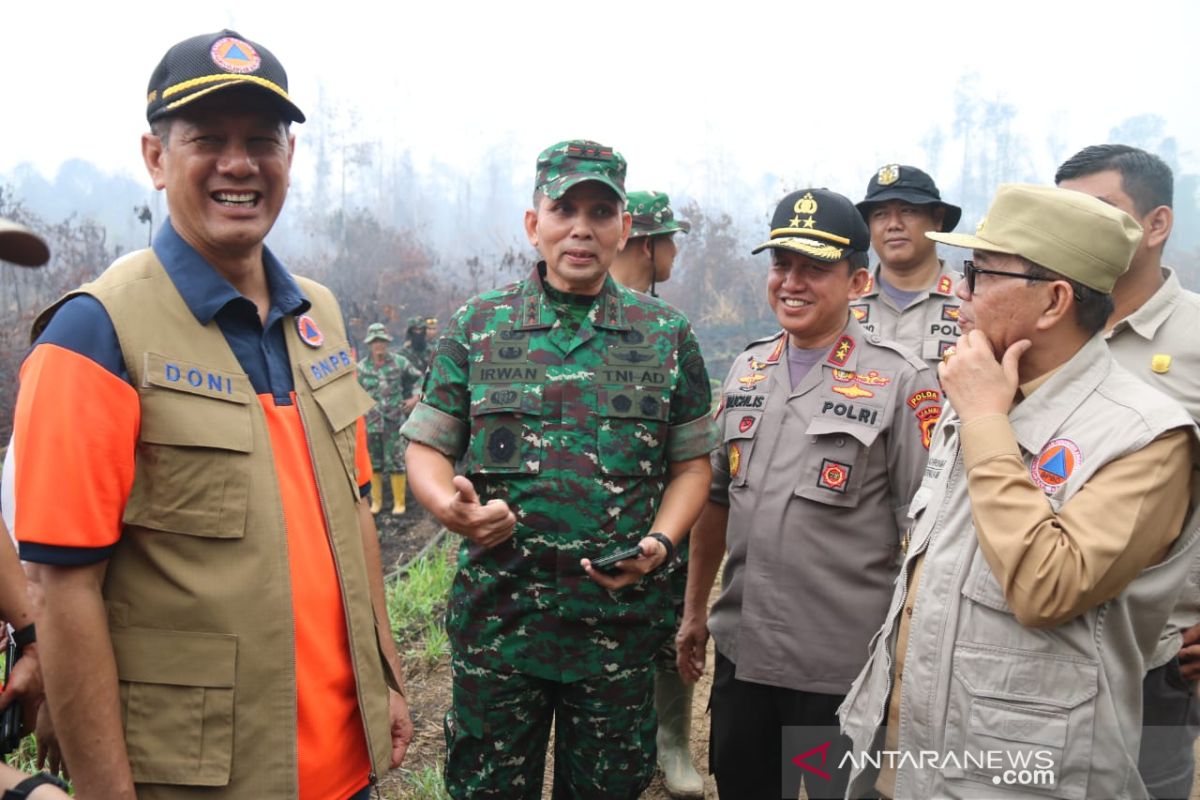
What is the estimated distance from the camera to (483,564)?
2312mm

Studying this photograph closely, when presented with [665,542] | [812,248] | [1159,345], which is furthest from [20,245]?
[1159,345]

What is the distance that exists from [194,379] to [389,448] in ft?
29.2

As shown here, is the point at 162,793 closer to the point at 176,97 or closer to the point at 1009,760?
the point at 176,97

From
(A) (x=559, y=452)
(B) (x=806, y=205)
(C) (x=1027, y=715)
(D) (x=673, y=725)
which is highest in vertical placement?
(B) (x=806, y=205)

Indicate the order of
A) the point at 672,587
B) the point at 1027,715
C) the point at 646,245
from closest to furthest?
the point at 1027,715, the point at 672,587, the point at 646,245

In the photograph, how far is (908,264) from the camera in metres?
4.16

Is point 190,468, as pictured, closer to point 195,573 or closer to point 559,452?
point 195,573

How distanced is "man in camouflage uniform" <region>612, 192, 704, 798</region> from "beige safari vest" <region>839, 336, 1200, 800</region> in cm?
135

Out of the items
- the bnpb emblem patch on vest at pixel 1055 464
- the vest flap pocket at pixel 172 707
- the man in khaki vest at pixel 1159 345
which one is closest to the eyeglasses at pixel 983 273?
the bnpb emblem patch on vest at pixel 1055 464

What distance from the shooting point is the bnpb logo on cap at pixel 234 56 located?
162cm

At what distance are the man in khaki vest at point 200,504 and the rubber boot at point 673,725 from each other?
201 centimetres

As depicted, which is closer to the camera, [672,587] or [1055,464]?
[1055,464]

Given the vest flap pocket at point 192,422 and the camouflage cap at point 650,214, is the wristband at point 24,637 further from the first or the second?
the camouflage cap at point 650,214

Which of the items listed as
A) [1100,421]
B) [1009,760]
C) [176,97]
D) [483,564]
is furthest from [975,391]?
[176,97]
